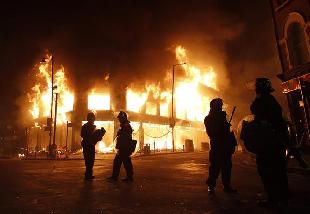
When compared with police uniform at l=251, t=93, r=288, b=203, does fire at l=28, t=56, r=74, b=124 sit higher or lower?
higher

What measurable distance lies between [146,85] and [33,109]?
14489 millimetres

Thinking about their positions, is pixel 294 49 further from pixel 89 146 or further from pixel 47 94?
pixel 47 94

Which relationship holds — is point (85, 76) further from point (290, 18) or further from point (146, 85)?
point (290, 18)

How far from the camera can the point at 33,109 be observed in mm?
36875

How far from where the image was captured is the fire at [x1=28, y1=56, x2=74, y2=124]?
32.6 metres

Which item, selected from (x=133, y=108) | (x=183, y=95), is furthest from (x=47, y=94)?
(x=183, y=95)

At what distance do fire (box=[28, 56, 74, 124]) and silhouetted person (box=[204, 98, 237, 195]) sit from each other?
28.1m

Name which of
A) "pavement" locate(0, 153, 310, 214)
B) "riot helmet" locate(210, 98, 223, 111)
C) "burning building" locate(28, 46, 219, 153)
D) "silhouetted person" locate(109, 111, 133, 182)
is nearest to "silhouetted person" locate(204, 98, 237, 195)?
"riot helmet" locate(210, 98, 223, 111)

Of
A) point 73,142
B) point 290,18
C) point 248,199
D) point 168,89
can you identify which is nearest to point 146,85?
point 168,89

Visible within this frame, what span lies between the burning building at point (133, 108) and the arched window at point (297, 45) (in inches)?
507

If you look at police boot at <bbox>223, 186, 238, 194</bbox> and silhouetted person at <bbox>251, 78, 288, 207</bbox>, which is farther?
police boot at <bbox>223, 186, 238, 194</bbox>

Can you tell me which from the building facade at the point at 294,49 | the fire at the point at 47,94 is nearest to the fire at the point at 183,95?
the fire at the point at 47,94

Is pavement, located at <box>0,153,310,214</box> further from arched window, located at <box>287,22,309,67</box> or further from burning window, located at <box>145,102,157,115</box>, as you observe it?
burning window, located at <box>145,102,157,115</box>

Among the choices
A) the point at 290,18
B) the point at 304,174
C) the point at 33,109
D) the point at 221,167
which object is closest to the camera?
the point at 221,167
